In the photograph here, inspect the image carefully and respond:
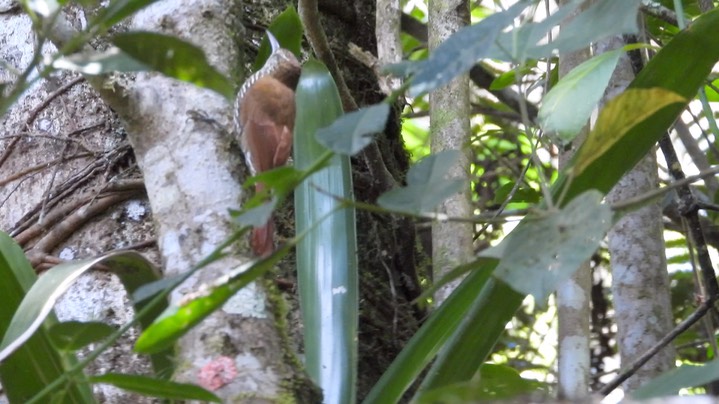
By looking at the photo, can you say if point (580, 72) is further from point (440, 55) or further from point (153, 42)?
point (153, 42)

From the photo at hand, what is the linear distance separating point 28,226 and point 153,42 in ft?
4.04

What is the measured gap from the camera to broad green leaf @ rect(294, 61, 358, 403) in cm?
153

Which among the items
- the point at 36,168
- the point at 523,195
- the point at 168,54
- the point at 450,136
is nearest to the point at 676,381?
the point at 168,54

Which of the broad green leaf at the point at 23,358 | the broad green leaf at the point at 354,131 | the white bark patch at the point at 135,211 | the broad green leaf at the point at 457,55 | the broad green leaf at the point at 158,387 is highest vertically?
the white bark patch at the point at 135,211

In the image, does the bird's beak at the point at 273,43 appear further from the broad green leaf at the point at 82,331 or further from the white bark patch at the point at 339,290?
the broad green leaf at the point at 82,331

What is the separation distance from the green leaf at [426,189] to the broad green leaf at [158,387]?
0.28 metres

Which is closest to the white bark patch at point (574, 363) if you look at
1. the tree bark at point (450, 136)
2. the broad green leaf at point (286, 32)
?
the tree bark at point (450, 136)

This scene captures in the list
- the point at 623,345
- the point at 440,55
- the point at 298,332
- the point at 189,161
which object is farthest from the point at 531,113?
the point at 440,55

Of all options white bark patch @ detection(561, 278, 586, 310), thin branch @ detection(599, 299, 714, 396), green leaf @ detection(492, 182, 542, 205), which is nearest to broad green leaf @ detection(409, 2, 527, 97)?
thin branch @ detection(599, 299, 714, 396)

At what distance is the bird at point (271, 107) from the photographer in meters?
2.07

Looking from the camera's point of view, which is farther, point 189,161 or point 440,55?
point 189,161

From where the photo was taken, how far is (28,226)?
2139 mm

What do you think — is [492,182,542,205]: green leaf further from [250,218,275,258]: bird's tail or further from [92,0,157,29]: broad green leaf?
[92,0,157,29]: broad green leaf

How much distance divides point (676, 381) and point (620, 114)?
0.93 ft
